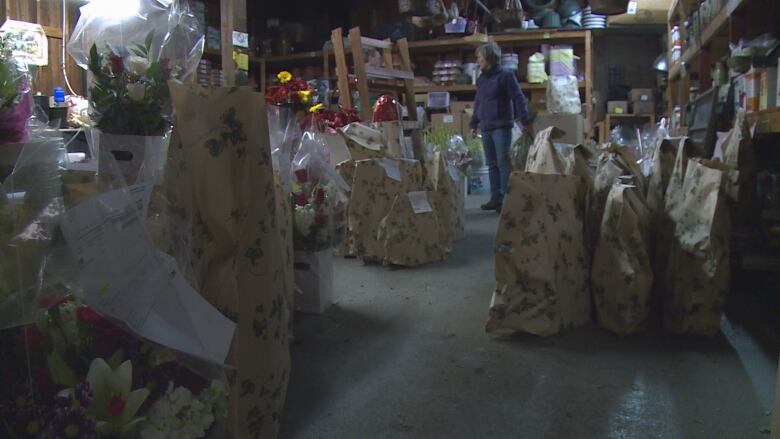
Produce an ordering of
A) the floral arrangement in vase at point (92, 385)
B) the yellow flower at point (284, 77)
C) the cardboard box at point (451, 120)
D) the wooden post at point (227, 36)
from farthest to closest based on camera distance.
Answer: the cardboard box at point (451, 120)
the yellow flower at point (284, 77)
the wooden post at point (227, 36)
the floral arrangement in vase at point (92, 385)

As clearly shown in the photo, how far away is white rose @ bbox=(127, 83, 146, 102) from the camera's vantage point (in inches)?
44.2

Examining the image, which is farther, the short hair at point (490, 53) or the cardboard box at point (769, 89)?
the short hair at point (490, 53)

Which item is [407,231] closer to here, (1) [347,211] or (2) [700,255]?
(1) [347,211]

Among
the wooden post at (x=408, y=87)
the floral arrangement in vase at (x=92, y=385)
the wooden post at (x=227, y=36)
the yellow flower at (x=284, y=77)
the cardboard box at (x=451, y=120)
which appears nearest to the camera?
the floral arrangement in vase at (x=92, y=385)

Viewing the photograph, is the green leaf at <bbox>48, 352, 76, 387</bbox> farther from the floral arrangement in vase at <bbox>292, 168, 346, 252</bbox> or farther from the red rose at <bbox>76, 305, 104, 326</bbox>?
the floral arrangement in vase at <bbox>292, 168, 346, 252</bbox>

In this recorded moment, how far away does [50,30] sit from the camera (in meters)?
4.96

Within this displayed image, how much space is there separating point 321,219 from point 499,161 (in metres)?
2.77

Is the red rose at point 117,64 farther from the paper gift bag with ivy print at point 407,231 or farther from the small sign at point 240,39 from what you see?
the paper gift bag with ivy print at point 407,231

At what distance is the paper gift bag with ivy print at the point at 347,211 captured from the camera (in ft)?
9.92

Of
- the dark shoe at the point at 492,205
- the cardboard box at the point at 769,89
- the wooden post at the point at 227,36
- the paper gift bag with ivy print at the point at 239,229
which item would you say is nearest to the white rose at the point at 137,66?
the paper gift bag with ivy print at the point at 239,229

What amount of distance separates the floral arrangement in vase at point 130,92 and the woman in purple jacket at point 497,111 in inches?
146

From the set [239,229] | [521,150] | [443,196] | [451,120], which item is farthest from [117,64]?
[451,120]

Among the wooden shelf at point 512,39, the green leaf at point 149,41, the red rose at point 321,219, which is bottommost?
the red rose at point 321,219

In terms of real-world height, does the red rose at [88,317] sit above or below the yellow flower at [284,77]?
below
